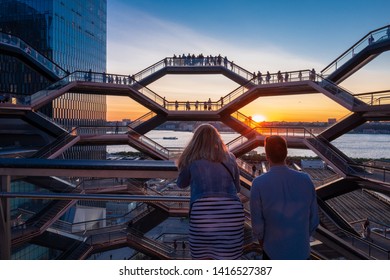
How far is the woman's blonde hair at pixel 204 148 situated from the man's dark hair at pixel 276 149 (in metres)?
0.40

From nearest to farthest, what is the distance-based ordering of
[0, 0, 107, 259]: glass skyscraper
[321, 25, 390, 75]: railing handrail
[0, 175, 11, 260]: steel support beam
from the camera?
[0, 175, 11, 260]: steel support beam < [321, 25, 390, 75]: railing handrail < [0, 0, 107, 259]: glass skyscraper

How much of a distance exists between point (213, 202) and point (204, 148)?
1.49 feet

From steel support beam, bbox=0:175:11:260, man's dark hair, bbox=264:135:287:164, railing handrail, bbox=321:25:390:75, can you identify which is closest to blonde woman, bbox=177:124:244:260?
man's dark hair, bbox=264:135:287:164

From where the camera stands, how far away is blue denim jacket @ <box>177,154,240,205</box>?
8.32 ft

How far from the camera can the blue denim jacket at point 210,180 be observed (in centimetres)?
254

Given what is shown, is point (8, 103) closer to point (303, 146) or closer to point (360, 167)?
point (303, 146)

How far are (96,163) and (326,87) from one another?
64.8 feet

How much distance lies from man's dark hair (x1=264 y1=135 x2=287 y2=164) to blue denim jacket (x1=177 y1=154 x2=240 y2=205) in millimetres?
383

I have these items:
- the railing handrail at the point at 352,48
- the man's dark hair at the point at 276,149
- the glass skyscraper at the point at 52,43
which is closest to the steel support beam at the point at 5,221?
the man's dark hair at the point at 276,149

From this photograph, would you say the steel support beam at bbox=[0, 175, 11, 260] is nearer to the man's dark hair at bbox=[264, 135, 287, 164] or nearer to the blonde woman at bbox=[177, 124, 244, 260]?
the blonde woman at bbox=[177, 124, 244, 260]

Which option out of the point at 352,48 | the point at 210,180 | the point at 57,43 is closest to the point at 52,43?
the point at 57,43

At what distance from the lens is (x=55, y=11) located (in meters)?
52.7

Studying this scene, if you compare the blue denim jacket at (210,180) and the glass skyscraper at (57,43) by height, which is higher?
the glass skyscraper at (57,43)

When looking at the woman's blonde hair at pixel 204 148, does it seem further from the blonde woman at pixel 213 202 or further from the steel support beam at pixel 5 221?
the steel support beam at pixel 5 221
